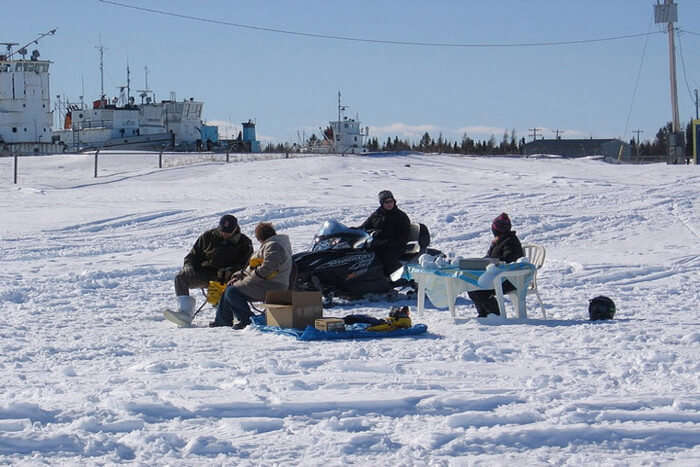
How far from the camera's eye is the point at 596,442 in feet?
17.4

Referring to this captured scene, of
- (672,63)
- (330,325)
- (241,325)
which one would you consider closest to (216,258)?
(241,325)

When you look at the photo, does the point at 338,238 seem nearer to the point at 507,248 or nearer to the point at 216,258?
the point at 216,258

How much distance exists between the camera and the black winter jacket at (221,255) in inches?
415

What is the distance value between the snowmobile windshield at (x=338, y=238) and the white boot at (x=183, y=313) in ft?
6.86

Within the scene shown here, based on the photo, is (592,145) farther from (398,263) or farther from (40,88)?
(398,263)

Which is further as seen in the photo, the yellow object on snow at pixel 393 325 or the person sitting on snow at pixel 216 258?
the person sitting on snow at pixel 216 258

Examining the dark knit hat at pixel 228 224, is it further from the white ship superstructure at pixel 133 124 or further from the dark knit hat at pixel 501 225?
the white ship superstructure at pixel 133 124

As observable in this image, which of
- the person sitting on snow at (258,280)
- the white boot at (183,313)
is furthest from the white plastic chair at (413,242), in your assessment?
the white boot at (183,313)

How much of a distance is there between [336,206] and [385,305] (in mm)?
10217

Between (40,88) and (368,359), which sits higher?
(40,88)

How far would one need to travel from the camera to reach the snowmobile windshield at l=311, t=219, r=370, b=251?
37.7ft

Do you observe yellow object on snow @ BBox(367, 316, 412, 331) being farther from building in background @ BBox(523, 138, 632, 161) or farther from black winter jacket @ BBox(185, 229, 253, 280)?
building in background @ BBox(523, 138, 632, 161)

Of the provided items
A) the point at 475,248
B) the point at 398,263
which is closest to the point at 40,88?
the point at 475,248

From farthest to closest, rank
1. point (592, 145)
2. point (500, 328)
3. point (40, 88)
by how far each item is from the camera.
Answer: point (592, 145), point (40, 88), point (500, 328)
